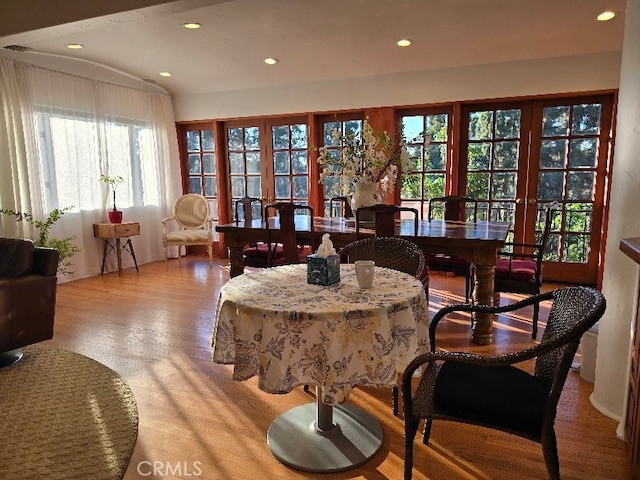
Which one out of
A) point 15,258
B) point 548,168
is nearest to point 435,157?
point 548,168

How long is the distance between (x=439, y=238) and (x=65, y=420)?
244cm

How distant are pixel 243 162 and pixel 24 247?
3.64m

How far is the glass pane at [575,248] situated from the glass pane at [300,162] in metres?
3.16

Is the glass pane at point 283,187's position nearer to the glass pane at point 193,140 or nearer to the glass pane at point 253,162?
the glass pane at point 253,162

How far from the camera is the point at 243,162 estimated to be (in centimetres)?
622

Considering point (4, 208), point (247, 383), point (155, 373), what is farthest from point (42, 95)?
point (247, 383)

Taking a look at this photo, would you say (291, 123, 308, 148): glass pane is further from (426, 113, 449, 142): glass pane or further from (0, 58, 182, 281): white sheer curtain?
(0, 58, 182, 281): white sheer curtain

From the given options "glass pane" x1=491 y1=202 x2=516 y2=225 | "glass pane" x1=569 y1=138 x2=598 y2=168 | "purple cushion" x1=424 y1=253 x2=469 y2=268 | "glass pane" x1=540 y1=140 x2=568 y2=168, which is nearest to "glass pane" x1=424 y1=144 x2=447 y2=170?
"glass pane" x1=491 y1=202 x2=516 y2=225

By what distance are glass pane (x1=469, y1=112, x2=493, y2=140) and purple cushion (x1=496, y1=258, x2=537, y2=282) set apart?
2071 millimetres

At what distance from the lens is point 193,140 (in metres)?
6.50

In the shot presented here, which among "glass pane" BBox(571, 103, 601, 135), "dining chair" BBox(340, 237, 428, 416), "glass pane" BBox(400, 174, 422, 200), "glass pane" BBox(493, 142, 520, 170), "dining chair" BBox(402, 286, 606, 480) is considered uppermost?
"glass pane" BBox(571, 103, 601, 135)

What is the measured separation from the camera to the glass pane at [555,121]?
14.8 ft

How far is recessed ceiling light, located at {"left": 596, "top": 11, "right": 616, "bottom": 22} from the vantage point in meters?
3.43

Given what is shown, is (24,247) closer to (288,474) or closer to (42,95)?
(288,474)
